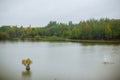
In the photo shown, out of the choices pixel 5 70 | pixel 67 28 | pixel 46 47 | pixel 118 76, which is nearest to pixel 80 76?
pixel 118 76

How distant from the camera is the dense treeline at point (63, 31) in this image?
6.19 meters

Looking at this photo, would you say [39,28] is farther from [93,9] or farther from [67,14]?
[93,9]

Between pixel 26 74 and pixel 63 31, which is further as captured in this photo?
pixel 63 31

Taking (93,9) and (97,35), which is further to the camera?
(97,35)

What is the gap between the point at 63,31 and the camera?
7453 mm

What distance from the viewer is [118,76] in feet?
13.3

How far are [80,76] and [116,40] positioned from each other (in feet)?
15.6

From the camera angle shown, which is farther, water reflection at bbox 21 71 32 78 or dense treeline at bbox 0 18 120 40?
dense treeline at bbox 0 18 120 40

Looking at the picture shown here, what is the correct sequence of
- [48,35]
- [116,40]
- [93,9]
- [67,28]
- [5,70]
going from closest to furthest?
[5,70] → [93,9] → [48,35] → [67,28] → [116,40]

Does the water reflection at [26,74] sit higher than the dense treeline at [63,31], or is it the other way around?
the dense treeline at [63,31]

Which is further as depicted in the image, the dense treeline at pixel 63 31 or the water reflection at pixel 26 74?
the dense treeline at pixel 63 31

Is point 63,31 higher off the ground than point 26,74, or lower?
higher

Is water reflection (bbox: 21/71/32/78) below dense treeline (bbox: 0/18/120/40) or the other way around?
below

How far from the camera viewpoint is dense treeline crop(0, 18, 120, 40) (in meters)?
6.19
